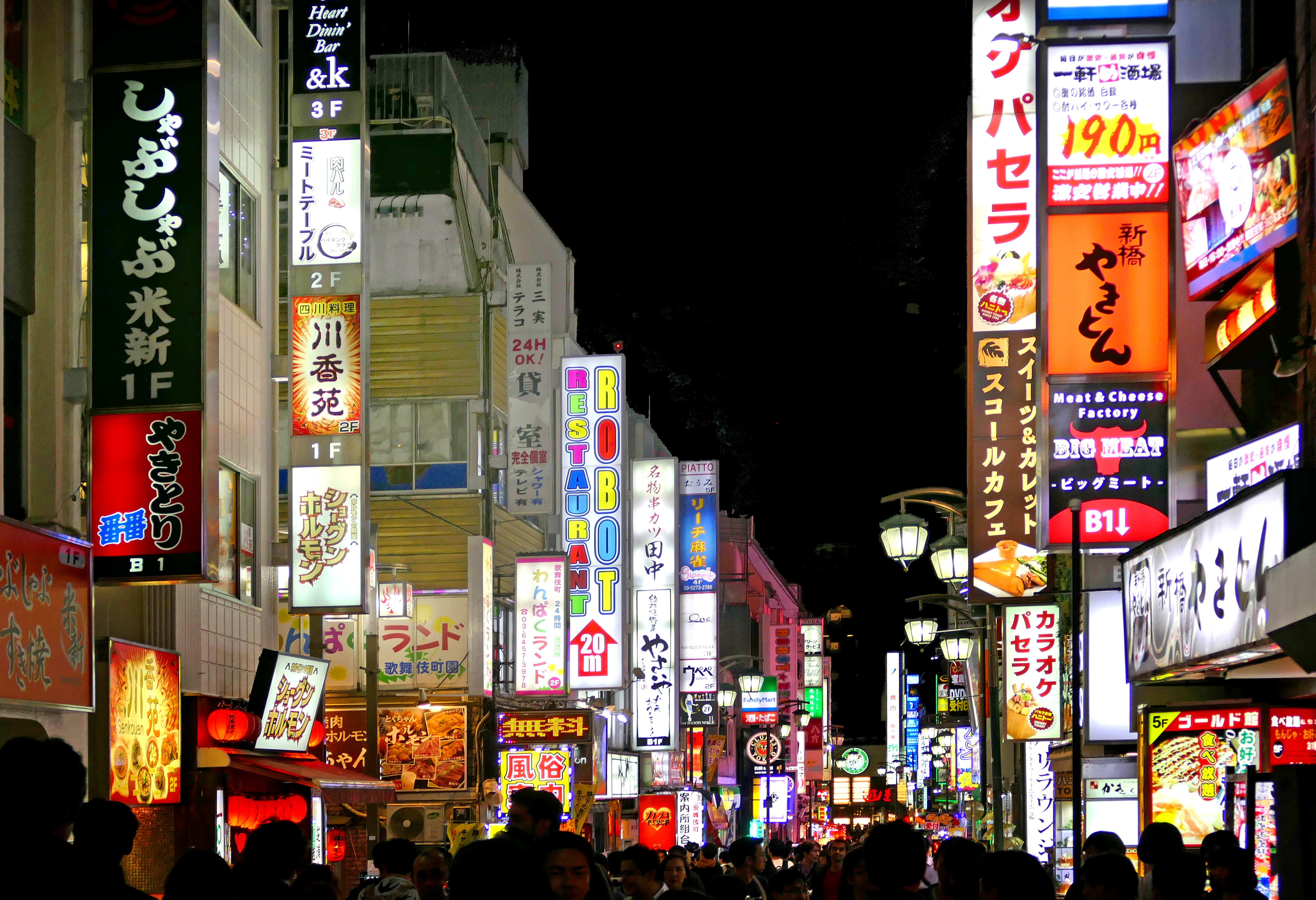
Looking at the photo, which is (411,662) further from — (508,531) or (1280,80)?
(1280,80)

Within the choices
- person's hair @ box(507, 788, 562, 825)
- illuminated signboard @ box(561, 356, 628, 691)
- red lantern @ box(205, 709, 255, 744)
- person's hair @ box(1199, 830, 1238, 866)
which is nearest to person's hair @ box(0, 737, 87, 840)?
person's hair @ box(507, 788, 562, 825)

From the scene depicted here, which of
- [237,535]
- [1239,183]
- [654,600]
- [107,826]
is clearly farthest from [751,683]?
[107,826]

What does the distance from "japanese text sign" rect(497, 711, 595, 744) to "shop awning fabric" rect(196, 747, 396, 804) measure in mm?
5525

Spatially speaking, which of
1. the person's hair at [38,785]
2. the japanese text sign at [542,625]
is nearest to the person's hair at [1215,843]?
the person's hair at [38,785]

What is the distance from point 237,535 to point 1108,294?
11.2 m

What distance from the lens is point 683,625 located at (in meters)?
47.3

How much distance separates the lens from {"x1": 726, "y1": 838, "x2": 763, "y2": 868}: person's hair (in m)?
13.8

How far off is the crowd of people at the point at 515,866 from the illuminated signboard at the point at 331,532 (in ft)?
30.6

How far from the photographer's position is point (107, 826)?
701 cm

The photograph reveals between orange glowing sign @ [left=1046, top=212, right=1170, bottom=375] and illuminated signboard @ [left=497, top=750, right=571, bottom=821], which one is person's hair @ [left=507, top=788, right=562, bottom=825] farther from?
illuminated signboard @ [left=497, top=750, right=571, bottom=821]

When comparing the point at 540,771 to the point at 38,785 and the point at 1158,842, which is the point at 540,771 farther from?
the point at 38,785

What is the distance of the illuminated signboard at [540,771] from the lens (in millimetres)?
29641

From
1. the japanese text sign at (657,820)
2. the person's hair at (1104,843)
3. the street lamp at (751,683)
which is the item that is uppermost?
the person's hair at (1104,843)

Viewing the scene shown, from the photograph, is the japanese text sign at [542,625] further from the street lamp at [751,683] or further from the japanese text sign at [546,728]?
the street lamp at [751,683]
